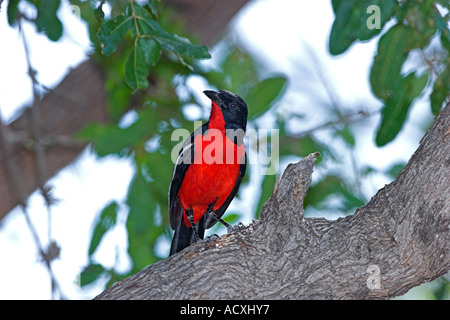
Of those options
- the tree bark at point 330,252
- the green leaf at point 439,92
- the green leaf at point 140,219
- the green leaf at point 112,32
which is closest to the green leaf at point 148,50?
the green leaf at point 112,32

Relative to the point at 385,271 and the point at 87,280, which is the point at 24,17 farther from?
the point at 385,271

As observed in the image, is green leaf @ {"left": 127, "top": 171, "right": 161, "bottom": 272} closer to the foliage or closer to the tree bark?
the tree bark

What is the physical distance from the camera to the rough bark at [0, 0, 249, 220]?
19.2ft

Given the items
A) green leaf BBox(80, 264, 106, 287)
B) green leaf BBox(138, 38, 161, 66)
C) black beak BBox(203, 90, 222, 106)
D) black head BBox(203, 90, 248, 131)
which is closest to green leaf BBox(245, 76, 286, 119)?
black head BBox(203, 90, 248, 131)

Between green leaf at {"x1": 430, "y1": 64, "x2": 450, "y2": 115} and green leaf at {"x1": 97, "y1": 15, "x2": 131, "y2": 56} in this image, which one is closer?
green leaf at {"x1": 97, "y1": 15, "x2": 131, "y2": 56}

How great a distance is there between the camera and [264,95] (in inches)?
203

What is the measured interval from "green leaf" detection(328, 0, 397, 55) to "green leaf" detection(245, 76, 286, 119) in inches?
19.4

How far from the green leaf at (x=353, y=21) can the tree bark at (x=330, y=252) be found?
1.10 meters

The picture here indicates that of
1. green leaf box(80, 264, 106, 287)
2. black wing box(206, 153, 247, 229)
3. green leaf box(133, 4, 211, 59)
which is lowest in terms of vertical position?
green leaf box(80, 264, 106, 287)

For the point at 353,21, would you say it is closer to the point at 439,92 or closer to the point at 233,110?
the point at 439,92

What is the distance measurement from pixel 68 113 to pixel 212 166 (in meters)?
1.80
